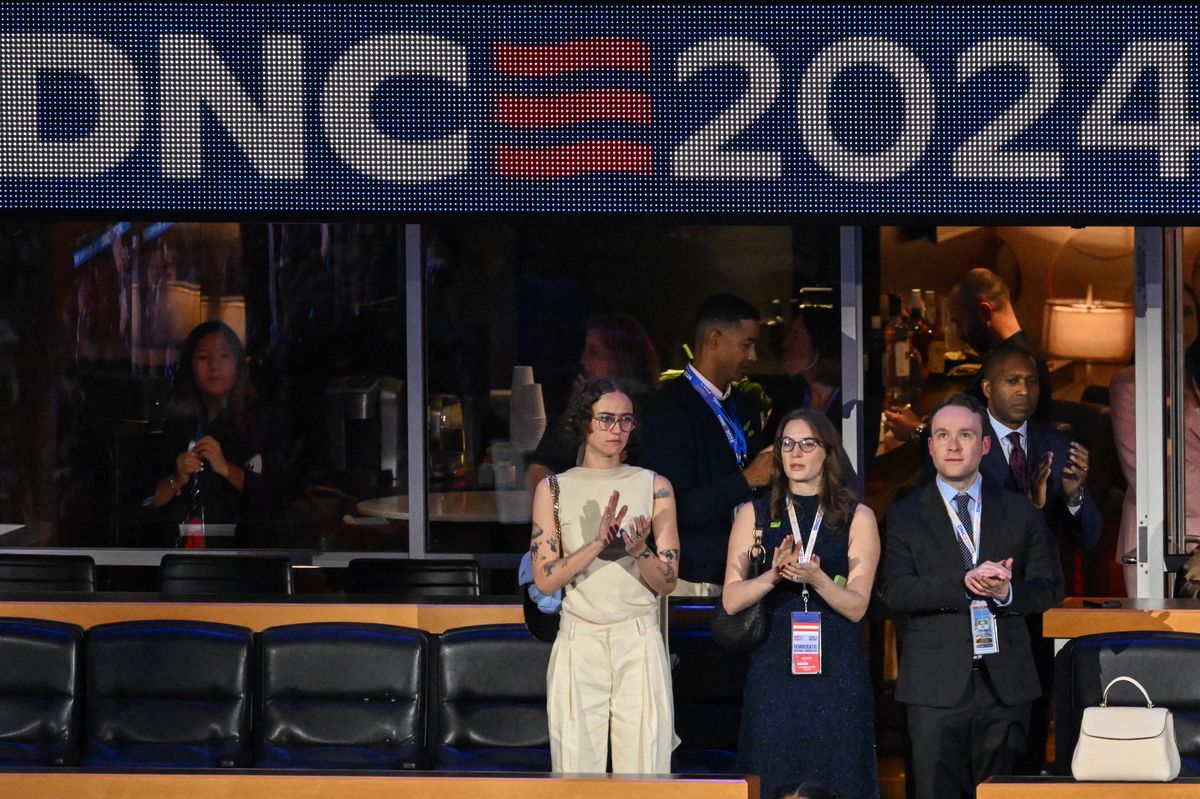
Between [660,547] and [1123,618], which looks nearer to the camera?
[660,547]

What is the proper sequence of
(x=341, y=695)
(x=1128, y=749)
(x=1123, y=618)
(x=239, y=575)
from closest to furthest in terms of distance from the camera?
(x=1128, y=749)
(x=341, y=695)
(x=1123, y=618)
(x=239, y=575)

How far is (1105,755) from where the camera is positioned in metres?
4.14

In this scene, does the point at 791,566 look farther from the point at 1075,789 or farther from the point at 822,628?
the point at 1075,789

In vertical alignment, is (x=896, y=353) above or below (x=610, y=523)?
above

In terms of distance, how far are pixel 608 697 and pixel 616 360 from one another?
405 centimetres

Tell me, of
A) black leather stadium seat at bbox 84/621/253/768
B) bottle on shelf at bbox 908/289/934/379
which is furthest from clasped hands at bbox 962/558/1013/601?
bottle on shelf at bbox 908/289/934/379

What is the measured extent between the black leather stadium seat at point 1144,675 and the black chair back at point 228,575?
3567 millimetres

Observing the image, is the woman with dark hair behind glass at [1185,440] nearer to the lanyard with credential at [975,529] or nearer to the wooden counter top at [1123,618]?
the wooden counter top at [1123,618]

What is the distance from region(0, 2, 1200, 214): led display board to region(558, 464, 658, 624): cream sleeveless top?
38.1 inches

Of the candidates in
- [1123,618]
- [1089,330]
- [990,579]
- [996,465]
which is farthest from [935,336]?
[990,579]

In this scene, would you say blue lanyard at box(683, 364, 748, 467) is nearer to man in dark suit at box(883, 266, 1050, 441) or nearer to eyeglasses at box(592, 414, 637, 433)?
eyeglasses at box(592, 414, 637, 433)

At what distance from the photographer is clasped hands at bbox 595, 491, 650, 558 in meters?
4.89

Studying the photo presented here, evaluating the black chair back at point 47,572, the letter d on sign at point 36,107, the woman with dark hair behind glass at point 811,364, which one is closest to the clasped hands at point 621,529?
the letter d on sign at point 36,107

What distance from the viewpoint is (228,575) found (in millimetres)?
7219
